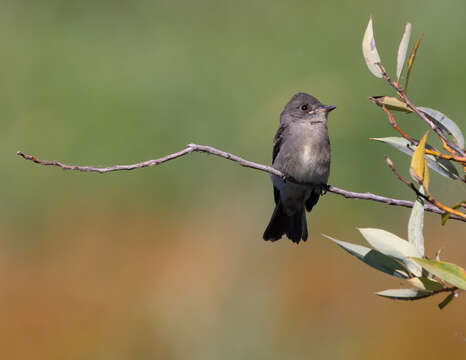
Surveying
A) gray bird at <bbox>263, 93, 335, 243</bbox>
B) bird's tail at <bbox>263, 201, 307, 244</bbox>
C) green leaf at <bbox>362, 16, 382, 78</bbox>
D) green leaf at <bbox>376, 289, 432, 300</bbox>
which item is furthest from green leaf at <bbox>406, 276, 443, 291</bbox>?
bird's tail at <bbox>263, 201, 307, 244</bbox>

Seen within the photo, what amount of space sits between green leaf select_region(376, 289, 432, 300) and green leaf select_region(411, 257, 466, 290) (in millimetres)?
145

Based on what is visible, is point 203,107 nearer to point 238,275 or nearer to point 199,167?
point 199,167

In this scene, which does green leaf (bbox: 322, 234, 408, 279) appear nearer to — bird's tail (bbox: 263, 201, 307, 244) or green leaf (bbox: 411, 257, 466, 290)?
green leaf (bbox: 411, 257, 466, 290)

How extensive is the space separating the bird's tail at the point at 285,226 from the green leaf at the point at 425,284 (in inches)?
137

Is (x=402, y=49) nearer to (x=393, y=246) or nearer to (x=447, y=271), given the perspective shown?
(x=393, y=246)

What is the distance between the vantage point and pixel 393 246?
187cm

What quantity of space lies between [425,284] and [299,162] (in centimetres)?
299

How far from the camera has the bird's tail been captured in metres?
5.38

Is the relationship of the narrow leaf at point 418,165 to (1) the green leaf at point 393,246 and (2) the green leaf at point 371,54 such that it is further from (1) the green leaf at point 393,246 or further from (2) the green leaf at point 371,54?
(2) the green leaf at point 371,54

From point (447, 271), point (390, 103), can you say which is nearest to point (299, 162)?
point (390, 103)

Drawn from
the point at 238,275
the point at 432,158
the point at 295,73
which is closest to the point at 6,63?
the point at 295,73

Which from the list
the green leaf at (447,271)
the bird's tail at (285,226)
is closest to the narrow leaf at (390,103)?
the green leaf at (447,271)

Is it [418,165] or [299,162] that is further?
[299,162]

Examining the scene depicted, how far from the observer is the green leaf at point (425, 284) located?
186cm
